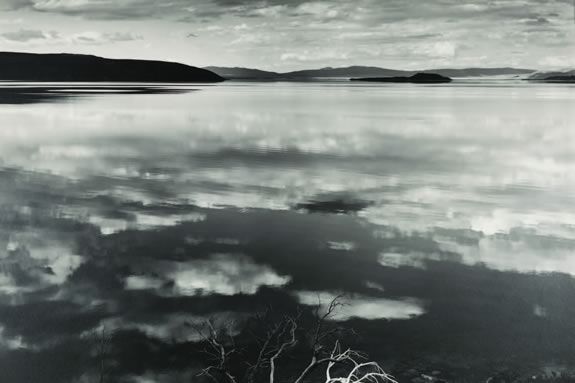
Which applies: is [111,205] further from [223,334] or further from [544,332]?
[544,332]

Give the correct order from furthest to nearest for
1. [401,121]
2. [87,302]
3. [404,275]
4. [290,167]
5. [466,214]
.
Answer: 1. [401,121]
2. [290,167]
3. [466,214]
4. [404,275]
5. [87,302]

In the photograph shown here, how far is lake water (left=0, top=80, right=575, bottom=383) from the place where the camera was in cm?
1098

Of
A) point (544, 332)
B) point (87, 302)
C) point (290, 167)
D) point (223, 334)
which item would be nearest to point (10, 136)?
point (290, 167)

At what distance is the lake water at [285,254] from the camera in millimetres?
10977

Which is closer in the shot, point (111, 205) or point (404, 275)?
point (404, 275)

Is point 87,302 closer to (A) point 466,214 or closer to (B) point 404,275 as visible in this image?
(B) point 404,275

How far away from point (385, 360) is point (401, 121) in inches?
2071

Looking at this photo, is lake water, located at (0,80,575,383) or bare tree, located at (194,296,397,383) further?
lake water, located at (0,80,575,383)

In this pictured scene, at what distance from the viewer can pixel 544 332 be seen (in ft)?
37.7

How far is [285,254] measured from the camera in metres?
16.4

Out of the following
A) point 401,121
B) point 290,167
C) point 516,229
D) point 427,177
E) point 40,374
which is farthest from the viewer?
point 401,121

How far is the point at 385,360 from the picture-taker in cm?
1045

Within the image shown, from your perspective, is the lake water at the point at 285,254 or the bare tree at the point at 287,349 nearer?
the bare tree at the point at 287,349

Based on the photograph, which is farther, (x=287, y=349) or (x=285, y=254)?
(x=285, y=254)
